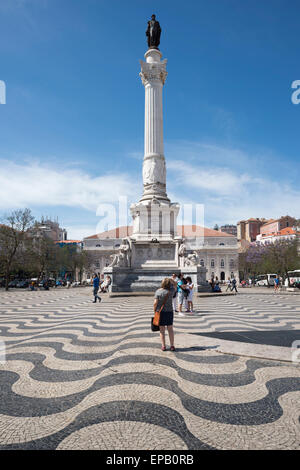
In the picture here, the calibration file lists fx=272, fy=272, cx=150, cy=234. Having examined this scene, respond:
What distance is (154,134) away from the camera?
2319 cm

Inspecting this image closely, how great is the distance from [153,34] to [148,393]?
30.5m

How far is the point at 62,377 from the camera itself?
3838 millimetres

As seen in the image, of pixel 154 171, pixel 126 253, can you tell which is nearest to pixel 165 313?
pixel 126 253

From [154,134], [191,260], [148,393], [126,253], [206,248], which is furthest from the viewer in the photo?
[206,248]

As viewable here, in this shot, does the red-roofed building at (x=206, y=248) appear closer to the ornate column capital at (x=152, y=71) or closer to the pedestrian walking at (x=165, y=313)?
the ornate column capital at (x=152, y=71)

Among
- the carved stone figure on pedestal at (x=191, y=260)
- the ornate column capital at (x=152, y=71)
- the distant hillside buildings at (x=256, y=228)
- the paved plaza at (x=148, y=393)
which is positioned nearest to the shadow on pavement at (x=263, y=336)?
the paved plaza at (x=148, y=393)

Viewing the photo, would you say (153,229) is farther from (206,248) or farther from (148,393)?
(206,248)

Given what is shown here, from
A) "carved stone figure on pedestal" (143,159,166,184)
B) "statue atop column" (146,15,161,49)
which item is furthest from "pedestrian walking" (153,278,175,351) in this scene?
"statue atop column" (146,15,161,49)

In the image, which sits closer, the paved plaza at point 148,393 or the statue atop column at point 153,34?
the paved plaza at point 148,393

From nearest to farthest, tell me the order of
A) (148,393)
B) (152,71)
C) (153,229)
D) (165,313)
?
(148,393) → (165,313) → (153,229) → (152,71)

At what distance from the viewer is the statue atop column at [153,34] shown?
25.6 m

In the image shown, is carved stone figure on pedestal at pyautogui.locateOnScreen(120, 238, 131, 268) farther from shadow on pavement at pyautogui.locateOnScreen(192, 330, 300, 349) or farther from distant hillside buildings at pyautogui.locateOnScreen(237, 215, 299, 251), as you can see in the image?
distant hillside buildings at pyautogui.locateOnScreen(237, 215, 299, 251)

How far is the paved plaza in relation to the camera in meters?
2.40

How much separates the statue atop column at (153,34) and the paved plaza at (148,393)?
28.1 metres
